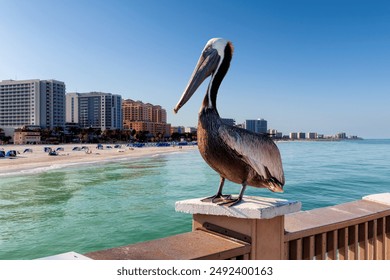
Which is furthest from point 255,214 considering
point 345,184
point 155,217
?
point 345,184

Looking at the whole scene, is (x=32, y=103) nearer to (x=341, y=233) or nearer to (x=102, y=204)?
(x=102, y=204)

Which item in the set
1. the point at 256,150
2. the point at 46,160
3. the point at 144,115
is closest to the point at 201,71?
the point at 256,150

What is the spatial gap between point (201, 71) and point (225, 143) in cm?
76

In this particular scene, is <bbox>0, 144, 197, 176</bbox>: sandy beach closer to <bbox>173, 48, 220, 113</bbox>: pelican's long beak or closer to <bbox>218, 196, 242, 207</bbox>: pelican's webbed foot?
<bbox>173, 48, 220, 113</bbox>: pelican's long beak

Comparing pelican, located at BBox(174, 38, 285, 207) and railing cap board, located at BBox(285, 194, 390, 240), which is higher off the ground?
pelican, located at BBox(174, 38, 285, 207)

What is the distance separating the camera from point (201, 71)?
9.49ft

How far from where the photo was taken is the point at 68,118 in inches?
7037

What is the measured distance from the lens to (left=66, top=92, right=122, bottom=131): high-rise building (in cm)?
16075

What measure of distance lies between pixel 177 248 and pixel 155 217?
44.9 feet

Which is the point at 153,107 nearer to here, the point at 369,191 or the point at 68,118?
the point at 68,118

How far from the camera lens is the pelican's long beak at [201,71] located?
2.79 metres

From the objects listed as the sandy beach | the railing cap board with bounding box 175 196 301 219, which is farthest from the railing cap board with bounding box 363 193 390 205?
the sandy beach

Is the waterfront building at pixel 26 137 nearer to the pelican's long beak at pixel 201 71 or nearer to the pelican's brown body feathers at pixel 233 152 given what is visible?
the pelican's long beak at pixel 201 71

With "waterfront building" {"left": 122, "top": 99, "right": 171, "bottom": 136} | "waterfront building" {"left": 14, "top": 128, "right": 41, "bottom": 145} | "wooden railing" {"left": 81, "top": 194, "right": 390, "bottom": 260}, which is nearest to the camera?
"wooden railing" {"left": 81, "top": 194, "right": 390, "bottom": 260}
